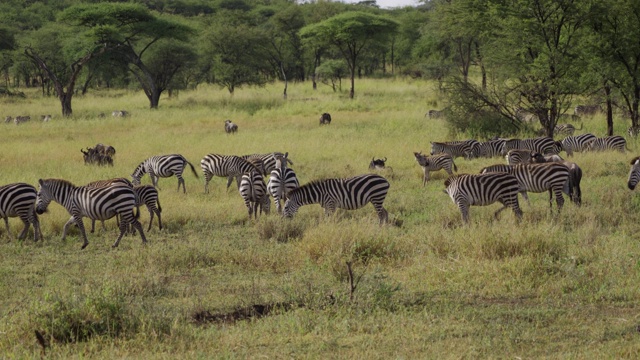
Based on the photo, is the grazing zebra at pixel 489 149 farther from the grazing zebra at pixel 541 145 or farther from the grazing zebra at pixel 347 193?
the grazing zebra at pixel 347 193

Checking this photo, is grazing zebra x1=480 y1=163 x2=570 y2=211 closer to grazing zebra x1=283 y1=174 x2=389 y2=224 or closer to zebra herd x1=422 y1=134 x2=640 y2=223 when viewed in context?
zebra herd x1=422 y1=134 x2=640 y2=223

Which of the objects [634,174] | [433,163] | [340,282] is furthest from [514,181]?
[433,163]

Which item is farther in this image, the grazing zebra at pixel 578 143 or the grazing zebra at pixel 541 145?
the grazing zebra at pixel 578 143

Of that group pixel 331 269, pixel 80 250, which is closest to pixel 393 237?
pixel 331 269

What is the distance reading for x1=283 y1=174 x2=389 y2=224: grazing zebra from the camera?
412 inches

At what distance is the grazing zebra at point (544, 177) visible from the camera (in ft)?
35.9

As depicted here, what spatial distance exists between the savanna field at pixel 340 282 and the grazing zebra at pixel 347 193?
0.32 meters

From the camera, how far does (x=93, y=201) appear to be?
9883 millimetres

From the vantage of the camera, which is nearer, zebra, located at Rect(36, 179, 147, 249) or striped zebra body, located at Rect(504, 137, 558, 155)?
zebra, located at Rect(36, 179, 147, 249)

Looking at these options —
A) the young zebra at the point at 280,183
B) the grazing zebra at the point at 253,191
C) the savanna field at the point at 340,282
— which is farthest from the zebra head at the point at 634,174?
the grazing zebra at the point at 253,191

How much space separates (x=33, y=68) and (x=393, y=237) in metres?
47.4

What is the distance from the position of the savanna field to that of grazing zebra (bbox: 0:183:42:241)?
0.26 m

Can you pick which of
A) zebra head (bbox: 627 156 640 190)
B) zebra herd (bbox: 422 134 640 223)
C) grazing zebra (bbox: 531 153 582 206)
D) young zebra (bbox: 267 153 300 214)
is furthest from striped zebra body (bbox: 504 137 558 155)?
young zebra (bbox: 267 153 300 214)

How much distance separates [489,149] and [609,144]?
2837mm
